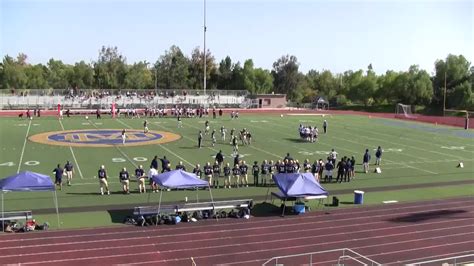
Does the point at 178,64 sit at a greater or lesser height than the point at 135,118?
greater

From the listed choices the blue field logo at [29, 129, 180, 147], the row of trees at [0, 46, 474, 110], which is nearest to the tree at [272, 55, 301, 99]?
the row of trees at [0, 46, 474, 110]

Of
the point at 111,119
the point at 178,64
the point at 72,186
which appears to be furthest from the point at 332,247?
the point at 178,64

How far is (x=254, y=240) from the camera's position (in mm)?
16688

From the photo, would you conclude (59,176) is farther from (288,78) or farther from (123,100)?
(288,78)

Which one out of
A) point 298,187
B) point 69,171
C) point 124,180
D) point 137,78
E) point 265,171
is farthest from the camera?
point 137,78

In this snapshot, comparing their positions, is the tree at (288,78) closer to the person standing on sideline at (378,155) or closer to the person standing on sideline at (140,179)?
the person standing on sideline at (378,155)

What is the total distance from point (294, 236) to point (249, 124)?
37685mm

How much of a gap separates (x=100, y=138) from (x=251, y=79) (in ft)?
239

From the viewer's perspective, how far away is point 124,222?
18.1 m

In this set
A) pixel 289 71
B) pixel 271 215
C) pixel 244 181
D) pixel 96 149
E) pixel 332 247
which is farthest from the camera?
pixel 289 71

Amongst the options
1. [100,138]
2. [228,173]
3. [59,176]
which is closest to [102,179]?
[59,176]

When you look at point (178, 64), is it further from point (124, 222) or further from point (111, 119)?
point (124, 222)

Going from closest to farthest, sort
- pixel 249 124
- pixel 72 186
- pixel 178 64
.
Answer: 1. pixel 72 186
2. pixel 249 124
3. pixel 178 64

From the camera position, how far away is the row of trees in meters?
93.2
